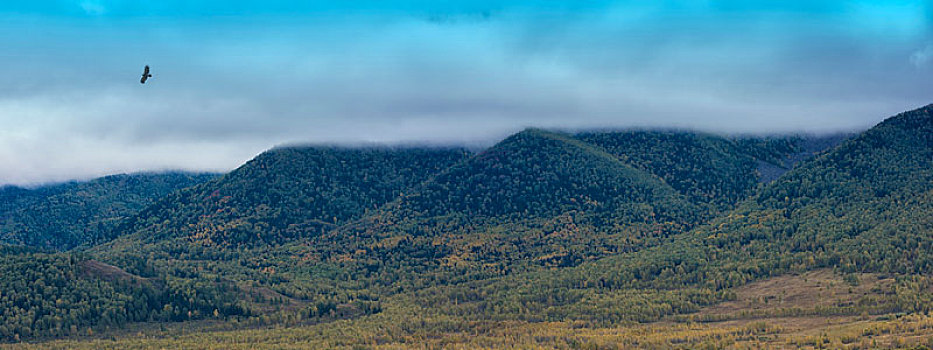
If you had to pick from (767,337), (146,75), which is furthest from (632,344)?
(146,75)

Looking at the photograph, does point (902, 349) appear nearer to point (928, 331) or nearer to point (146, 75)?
point (928, 331)

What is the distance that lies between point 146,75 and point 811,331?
162 metres

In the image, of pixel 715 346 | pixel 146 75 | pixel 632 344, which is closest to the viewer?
pixel 146 75

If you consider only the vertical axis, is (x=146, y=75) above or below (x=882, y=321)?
above

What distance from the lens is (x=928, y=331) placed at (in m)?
173

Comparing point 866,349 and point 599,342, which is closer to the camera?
point 866,349

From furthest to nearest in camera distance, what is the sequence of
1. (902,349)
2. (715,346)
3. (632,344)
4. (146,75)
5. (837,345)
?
A: 1. (632,344)
2. (715,346)
3. (837,345)
4. (902,349)
5. (146,75)

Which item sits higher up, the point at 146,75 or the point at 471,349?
the point at 146,75

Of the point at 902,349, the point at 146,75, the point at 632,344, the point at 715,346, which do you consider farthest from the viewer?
the point at 632,344

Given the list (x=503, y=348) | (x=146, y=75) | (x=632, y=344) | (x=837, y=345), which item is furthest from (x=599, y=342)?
(x=146, y=75)

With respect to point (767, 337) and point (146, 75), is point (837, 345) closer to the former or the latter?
point (767, 337)

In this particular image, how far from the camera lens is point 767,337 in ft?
634

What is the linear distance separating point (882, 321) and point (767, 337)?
27.9 metres

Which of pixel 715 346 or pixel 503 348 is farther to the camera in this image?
pixel 503 348
